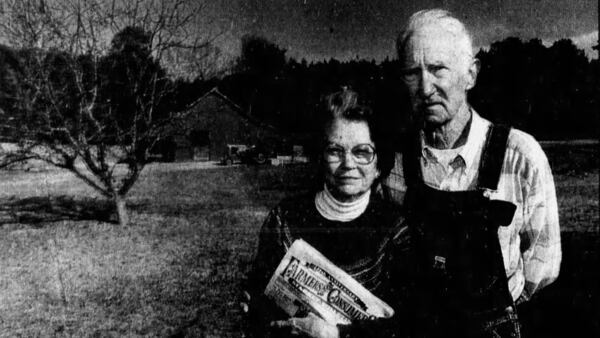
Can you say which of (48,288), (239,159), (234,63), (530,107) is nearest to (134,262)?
(48,288)

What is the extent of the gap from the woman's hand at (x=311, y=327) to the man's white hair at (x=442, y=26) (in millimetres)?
898

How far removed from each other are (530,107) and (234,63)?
2.04m

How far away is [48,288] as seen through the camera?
431 centimetres

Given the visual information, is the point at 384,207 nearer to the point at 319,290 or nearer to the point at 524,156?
the point at 319,290

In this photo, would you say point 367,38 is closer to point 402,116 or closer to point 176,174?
point 402,116

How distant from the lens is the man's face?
1652 mm

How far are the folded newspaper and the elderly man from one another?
0.19 m

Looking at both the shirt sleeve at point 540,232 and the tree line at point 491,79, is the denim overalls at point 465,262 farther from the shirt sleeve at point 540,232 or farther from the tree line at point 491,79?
the tree line at point 491,79

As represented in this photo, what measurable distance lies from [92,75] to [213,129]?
5.42 ft

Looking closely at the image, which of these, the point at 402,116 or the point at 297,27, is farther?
the point at 297,27

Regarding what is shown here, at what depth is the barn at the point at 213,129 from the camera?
5508 millimetres

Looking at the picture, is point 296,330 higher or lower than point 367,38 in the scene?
lower

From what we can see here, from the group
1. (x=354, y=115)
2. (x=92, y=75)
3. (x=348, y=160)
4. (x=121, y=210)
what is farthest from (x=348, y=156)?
(x=121, y=210)

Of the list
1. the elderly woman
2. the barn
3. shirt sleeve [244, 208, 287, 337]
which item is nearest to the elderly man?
the elderly woman
